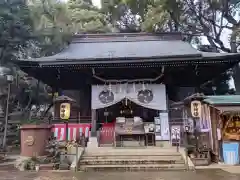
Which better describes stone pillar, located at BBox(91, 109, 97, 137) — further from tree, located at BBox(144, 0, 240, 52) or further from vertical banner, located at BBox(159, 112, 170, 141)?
tree, located at BBox(144, 0, 240, 52)

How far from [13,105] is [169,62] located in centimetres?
1346

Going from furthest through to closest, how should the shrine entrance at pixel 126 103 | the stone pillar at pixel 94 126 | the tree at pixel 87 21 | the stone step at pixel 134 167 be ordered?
the tree at pixel 87 21
the stone pillar at pixel 94 126
the shrine entrance at pixel 126 103
the stone step at pixel 134 167

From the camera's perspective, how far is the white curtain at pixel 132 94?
46.4 ft

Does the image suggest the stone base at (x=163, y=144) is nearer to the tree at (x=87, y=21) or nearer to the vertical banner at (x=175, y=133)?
the vertical banner at (x=175, y=133)

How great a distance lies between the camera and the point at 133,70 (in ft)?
47.5

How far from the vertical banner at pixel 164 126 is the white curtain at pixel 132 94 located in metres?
0.36

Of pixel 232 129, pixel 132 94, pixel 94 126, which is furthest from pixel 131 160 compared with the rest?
pixel 132 94

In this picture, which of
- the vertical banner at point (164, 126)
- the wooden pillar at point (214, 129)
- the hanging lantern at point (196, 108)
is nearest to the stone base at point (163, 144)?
the vertical banner at point (164, 126)

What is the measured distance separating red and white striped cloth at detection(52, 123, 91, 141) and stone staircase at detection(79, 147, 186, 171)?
2187 millimetres

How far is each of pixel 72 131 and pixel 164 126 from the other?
4.52 metres

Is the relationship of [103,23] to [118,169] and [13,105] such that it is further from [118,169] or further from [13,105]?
[118,169]

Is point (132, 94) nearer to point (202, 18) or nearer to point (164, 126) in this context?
point (164, 126)

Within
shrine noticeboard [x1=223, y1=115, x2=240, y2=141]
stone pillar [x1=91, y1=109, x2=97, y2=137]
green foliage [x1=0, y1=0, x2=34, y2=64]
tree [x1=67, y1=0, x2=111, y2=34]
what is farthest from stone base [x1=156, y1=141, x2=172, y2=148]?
tree [x1=67, y1=0, x2=111, y2=34]

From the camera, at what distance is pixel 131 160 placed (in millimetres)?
10719
